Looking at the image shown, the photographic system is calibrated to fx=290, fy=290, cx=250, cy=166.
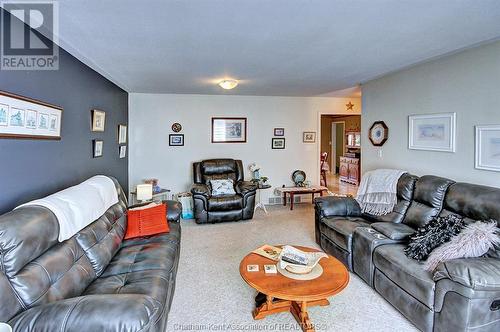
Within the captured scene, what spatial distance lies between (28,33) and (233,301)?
9.42ft

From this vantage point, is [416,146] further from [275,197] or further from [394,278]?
[275,197]

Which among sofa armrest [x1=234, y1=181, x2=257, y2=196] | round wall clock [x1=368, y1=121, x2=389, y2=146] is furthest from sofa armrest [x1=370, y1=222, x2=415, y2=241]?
sofa armrest [x1=234, y1=181, x2=257, y2=196]

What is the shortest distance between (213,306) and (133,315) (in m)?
1.30

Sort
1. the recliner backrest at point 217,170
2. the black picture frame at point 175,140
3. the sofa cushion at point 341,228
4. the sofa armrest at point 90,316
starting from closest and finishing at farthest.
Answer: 1. the sofa armrest at point 90,316
2. the sofa cushion at point 341,228
3. the recliner backrest at point 217,170
4. the black picture frame at point 175,140

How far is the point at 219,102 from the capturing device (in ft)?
20.3

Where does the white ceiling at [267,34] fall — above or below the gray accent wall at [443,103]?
above

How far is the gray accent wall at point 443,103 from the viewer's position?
2904mm

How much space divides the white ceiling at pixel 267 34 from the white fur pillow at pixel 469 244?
164cm

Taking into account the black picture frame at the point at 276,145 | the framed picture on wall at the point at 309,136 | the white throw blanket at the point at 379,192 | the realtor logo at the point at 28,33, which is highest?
the realtor logo at the point at 28,33

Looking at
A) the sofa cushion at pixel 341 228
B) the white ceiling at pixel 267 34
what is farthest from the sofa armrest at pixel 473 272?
the white ceiling at pixel 267 34

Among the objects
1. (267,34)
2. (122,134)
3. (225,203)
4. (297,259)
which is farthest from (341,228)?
(122,134)

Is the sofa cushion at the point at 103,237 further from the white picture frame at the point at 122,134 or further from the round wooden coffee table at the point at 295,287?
the white picture frame at the point at 122,134

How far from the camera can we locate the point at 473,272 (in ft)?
6.08

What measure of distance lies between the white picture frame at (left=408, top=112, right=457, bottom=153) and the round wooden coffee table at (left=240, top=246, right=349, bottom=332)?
2078mm
